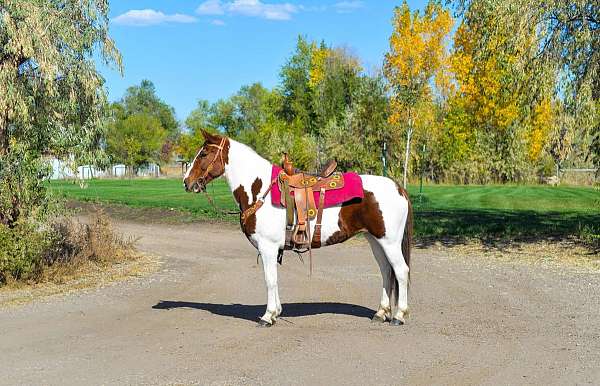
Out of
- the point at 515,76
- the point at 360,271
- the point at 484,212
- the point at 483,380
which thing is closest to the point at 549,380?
the point at 483,380

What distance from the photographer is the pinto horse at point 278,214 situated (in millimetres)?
7969

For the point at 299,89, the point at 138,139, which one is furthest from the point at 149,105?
the point at 299,89

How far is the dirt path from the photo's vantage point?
6.20 m

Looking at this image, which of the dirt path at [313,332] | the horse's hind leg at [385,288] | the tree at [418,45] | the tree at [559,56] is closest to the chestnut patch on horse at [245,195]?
the dirt path at [313,332]

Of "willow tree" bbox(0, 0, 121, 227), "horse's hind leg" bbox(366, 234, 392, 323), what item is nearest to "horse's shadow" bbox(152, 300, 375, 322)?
"horse's hind leg" bbox(366, 234, 392, 323)

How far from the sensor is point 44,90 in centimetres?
1121

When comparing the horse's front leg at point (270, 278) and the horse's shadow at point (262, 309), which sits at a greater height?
the horse's front leg at point (270, 278)

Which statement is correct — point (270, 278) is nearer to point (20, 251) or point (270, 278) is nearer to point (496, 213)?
point (20, 251)

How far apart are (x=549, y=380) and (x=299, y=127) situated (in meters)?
50.9

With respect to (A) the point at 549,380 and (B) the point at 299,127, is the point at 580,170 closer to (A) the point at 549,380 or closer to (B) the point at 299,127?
(B) the point at 299,127

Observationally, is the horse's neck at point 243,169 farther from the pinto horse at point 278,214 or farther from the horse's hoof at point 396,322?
the horse's hoof at point 396,322

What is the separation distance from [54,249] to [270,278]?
6.11 metres

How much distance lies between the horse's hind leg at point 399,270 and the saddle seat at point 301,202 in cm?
88

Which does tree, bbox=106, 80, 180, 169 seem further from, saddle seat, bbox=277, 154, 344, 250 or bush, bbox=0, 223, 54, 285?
saddle seat, bbox=277, 154, 344, 250
